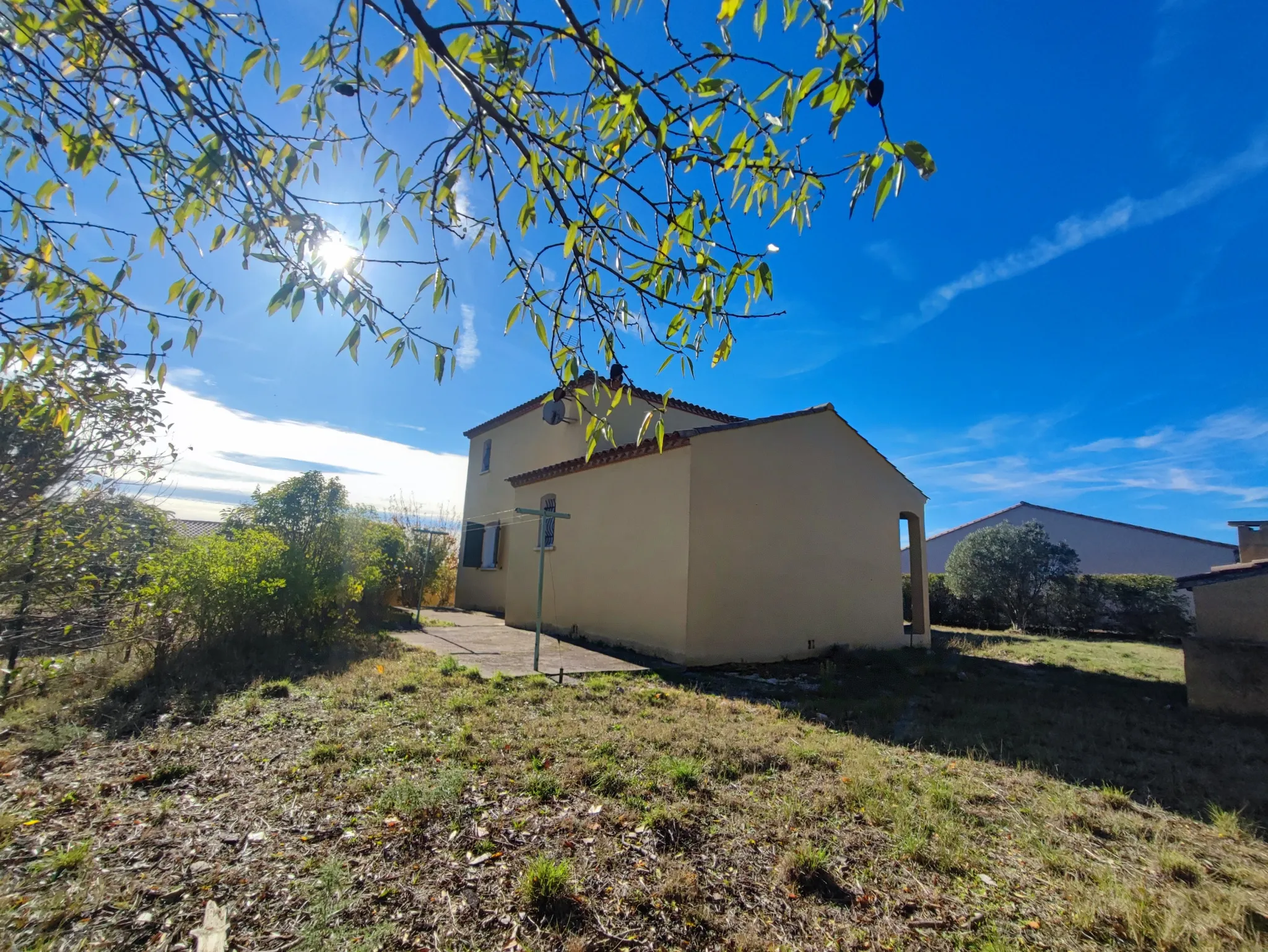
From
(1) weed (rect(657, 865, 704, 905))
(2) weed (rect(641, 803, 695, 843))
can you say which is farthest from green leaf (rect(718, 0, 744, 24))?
(2) weed (rect(641, 803, 695, 843))

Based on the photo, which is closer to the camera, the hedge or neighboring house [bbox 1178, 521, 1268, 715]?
neighboring house [bbox 1178, 521, 1268, 715]

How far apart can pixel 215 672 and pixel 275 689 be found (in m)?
1.06

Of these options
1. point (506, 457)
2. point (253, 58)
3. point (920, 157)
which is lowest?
point (920, 157)

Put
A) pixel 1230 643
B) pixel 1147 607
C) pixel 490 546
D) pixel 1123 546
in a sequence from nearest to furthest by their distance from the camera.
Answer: pixel 1230 643, pixel 1147 607, pixel 490 546, pixel 1123 546

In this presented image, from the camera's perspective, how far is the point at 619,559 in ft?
31.0

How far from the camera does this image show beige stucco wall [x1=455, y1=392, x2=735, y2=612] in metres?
13.0

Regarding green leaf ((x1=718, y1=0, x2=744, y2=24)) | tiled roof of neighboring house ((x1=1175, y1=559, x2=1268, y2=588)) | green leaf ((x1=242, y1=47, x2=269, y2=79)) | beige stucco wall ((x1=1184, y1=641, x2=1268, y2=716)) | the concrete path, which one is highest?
green leaf ((x1=242, y1=47, x2=269, y2=79))

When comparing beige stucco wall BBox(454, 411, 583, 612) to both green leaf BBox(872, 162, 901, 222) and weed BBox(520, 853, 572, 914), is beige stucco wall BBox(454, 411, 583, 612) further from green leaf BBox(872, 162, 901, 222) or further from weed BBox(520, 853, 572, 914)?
green leaf BBox(872, 162, 901, 222)

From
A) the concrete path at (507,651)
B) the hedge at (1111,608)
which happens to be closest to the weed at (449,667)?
the concrete path at (507,651)

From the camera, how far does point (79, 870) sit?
7.70 feet

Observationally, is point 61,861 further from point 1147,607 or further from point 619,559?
point 1147,607

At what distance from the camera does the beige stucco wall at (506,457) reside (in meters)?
13.0

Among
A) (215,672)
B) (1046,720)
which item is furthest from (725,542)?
(215,672)

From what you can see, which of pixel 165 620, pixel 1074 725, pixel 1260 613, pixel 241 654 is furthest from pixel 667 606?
pixel 1260 613
